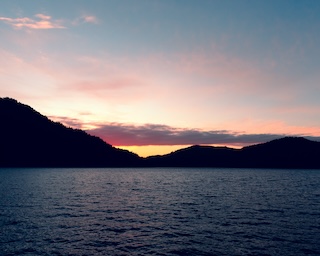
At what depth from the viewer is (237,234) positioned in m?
41.7

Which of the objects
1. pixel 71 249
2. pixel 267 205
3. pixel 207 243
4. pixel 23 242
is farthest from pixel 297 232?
pixel 23 242

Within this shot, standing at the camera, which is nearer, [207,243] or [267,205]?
[207,243]

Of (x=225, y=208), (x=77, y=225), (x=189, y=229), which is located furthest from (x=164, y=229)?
(x=225, y=208)

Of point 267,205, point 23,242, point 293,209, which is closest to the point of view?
point 23,242

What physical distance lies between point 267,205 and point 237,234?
111 feet

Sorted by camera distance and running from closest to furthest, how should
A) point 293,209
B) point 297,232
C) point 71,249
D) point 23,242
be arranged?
point 71,249 < point 23,242 < point 297,232 < point 293,209

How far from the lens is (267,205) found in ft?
233

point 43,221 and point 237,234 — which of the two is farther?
point 43,221

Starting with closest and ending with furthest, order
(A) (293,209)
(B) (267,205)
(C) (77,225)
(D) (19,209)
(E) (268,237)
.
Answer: (E) (268,237) < (C) (77,225) < (D) (19,209) < (A) (293,209) < (B) (267,205)

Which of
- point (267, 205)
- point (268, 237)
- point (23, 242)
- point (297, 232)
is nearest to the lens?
point (23, 242)

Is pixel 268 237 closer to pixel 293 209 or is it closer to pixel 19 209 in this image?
pixel 293 209

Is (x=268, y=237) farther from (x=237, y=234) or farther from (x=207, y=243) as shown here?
(x=207, y=243)

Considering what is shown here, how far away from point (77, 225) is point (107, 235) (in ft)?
27.9

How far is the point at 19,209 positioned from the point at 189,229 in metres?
40.2
